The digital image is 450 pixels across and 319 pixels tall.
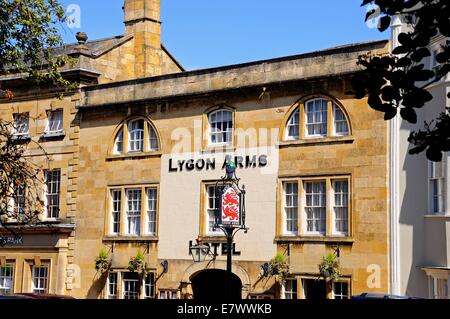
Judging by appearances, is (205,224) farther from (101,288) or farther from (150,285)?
(101,288)

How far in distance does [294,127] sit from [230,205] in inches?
130

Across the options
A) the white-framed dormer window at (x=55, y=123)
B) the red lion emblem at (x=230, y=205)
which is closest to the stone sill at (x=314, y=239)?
the red lion emblem at (x=230, y=205)

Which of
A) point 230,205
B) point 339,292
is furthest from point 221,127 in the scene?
point 339,292

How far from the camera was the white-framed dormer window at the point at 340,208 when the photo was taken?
80.1 feet

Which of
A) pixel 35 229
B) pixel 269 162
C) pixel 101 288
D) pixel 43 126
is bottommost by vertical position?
pixel 101 288

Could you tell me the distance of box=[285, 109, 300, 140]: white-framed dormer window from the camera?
2588 cm

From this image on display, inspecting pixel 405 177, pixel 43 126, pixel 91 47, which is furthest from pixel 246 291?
pixel 91 47

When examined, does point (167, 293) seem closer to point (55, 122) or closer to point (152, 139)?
point (152, 139)

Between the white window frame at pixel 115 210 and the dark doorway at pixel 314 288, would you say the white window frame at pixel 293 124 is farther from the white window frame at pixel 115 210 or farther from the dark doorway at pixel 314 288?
the white window frame at pixel 115 210

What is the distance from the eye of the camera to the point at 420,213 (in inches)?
902

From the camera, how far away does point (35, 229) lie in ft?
102

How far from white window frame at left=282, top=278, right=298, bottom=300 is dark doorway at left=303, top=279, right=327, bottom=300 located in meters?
0.35

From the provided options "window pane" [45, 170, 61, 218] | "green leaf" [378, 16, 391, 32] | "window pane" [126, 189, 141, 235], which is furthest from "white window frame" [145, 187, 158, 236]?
"green leaf" [378, 16, 391, 32]

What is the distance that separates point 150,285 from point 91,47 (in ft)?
40.2
